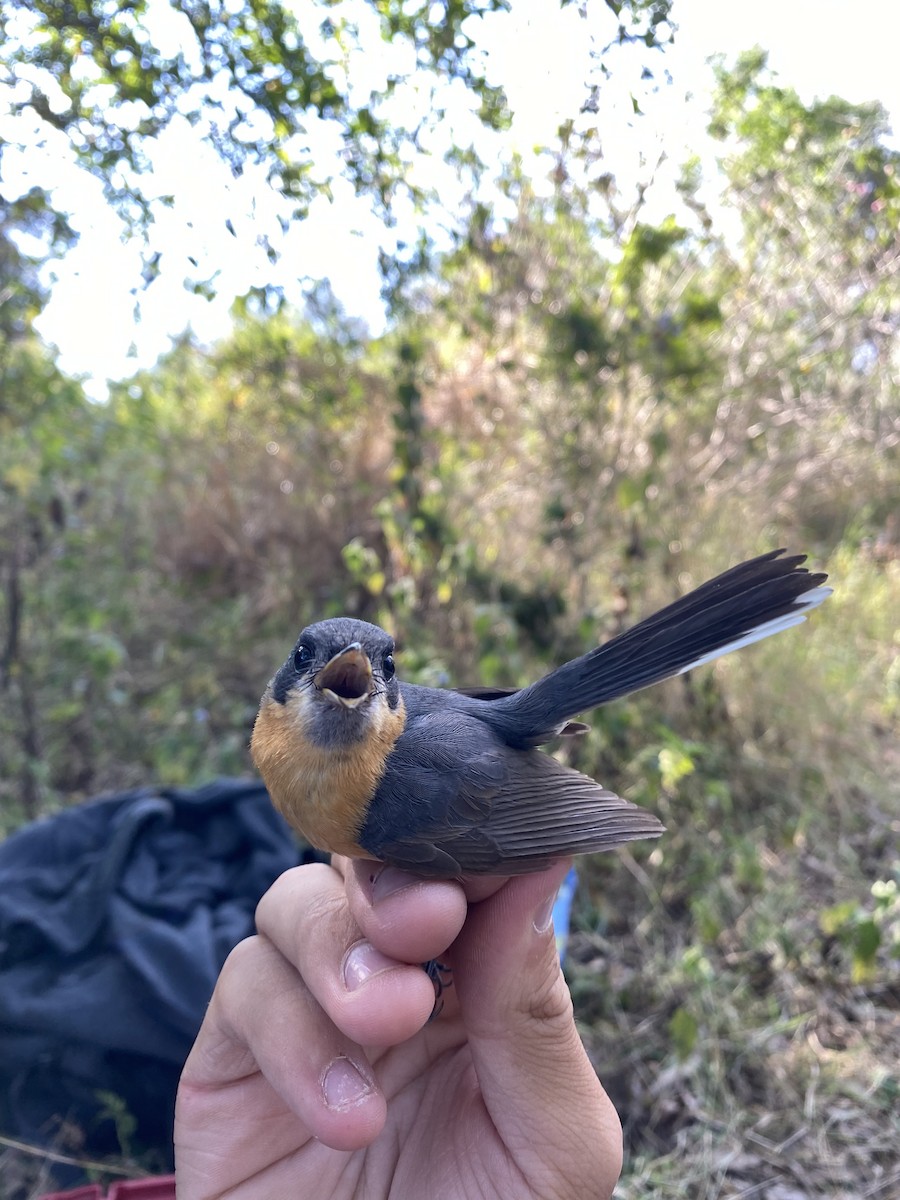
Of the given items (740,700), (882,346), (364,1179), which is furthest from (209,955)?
(882,346)

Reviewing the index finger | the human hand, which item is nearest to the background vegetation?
the human hand

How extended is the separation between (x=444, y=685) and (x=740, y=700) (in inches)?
68.8

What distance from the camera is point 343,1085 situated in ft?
4.44

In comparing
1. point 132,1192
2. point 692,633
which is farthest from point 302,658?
point 132,1192

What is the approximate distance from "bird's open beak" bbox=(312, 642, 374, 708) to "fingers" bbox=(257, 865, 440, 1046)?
0.43 metres

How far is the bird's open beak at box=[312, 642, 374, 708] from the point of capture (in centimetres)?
143

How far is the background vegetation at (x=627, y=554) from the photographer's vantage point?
2.47 metres

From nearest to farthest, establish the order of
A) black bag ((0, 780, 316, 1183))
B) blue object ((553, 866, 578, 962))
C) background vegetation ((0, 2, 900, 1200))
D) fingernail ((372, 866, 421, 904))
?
fingernail ((372, 866, 421, 904)) → black bag ((0, 780, 316, 1183)) → background vegetation ((0, 2, 900, 1200)) → blue object ((553, 866, 578, 962))

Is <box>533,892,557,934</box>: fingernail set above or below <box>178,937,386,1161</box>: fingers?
above

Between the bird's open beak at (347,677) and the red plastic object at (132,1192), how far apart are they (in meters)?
1.18

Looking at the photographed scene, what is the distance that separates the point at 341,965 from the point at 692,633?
0.98 metres

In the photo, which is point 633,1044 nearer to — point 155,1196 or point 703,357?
point 155,1196

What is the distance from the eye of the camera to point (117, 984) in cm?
222

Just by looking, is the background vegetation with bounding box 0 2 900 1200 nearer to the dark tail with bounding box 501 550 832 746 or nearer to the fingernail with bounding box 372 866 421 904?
the dark tail with bounding box 501 550 832 746
